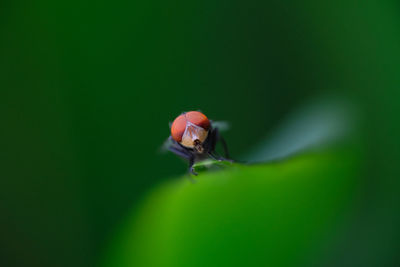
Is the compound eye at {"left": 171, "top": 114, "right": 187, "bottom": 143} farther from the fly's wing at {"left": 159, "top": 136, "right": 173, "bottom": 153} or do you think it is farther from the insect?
the fly's wing at {"left": 159, "top": 136, "right": 173, "bottom": 153}

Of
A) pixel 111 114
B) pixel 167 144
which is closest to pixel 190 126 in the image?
pixel 167 144

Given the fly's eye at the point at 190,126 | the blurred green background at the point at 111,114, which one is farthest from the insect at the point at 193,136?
the blurred green background at the point at 111,114

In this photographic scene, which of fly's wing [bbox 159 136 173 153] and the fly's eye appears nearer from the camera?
the fly's eye

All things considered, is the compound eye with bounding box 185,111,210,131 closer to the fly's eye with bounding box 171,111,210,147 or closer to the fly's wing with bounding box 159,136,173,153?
the fly's eye with bounding box 171,111,210,147

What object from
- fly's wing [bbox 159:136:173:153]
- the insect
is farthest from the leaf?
fly's wing [bbox 159:136:173:153]

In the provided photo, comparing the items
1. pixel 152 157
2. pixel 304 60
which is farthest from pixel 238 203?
pixel 304 60

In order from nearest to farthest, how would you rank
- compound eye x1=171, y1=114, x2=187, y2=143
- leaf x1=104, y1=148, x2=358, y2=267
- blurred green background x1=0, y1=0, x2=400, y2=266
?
1. leaf x1=104, y1=148, x2=358, y2=267
2. compound eye x1=171, y1=114, x2=187, y2=143
3. blurred green background x1=0, y1=0, x2=400, y2=266

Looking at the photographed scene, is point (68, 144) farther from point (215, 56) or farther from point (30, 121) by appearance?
point (215, 56)

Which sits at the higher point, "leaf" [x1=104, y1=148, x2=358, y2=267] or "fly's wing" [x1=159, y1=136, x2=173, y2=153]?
"fly's wing" [x1=159, y1=136, x2=173, y2=153]

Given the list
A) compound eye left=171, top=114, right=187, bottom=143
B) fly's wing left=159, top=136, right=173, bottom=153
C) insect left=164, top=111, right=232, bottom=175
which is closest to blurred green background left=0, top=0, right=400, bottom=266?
fly's wing left=159, top=136, right=173, bottom=153

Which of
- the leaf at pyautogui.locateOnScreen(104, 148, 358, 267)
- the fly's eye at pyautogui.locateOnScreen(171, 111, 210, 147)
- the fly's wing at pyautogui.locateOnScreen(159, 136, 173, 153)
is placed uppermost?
the fly's wing at pyautogui.locateOnScreen(159, 136, 173, 153)

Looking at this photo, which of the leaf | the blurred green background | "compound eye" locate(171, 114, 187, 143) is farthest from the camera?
the blurred green background
